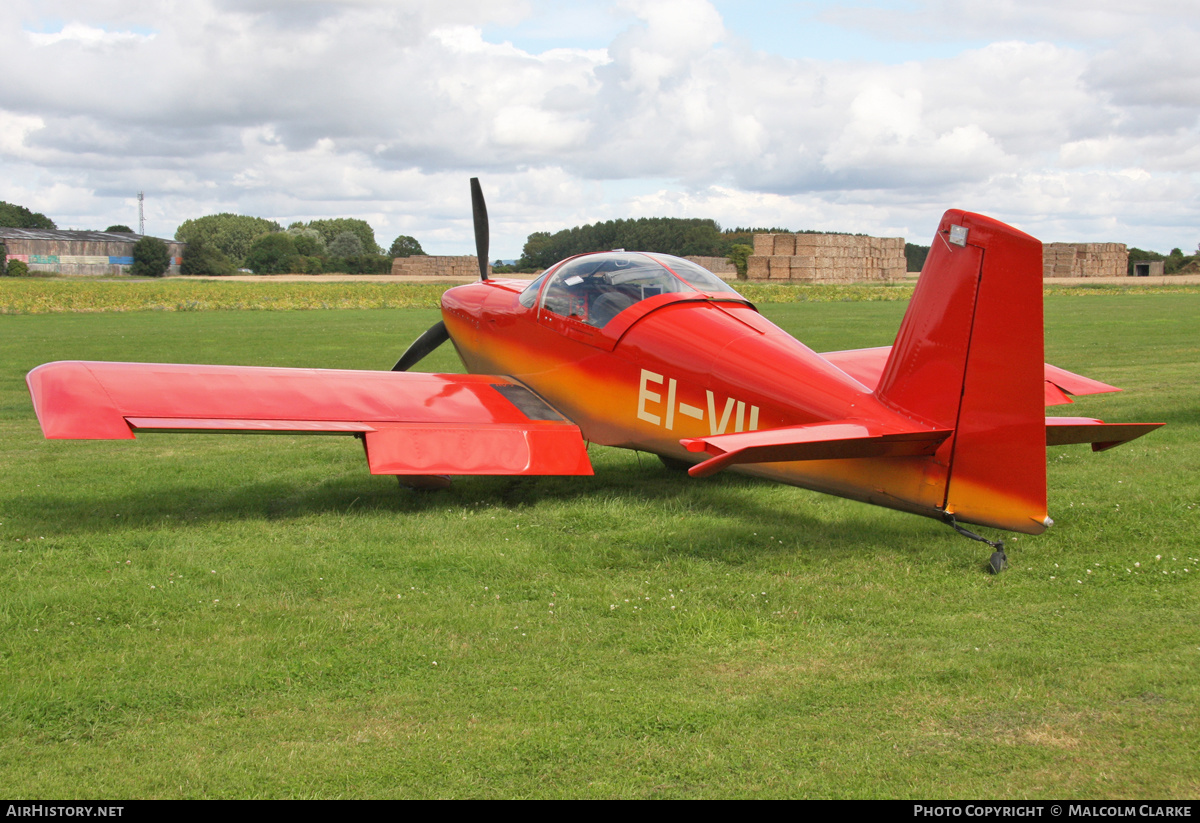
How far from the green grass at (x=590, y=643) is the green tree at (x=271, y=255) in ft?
317

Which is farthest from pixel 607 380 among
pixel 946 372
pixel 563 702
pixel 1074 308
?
pixel 1074 308

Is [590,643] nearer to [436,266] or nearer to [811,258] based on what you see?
[811,258]

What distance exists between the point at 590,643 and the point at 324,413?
325cm

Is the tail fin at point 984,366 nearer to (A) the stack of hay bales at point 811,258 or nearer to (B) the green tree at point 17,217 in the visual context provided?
(A) the stack of hay bales at point 811,258

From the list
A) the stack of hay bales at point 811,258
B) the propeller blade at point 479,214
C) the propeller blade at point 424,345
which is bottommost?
the propeller blade at point 424,345

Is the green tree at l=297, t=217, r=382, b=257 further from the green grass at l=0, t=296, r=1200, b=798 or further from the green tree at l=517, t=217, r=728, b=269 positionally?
the green grass at l=0, t=296, r=1200, b=798

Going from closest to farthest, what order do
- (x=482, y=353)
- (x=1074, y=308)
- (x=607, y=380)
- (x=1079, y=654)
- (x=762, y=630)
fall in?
(x=1079, y=654), (x=762, y=630), (x=607, y=380), (x=482, y=353), (x=1074, y=308)

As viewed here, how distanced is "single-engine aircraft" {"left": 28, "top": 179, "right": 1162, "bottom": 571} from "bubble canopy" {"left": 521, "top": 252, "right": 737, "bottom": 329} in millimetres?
18

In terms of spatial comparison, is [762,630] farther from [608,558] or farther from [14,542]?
[14,542]

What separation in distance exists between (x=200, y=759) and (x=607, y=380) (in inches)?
169

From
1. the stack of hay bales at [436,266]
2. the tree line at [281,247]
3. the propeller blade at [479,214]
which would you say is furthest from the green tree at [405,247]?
the propeller blade at [479,214]

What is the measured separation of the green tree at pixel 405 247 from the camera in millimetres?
110750

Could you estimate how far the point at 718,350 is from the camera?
6320mm

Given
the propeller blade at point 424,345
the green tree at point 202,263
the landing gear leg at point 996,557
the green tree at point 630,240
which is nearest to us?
the landing gear leg at point 996,557
